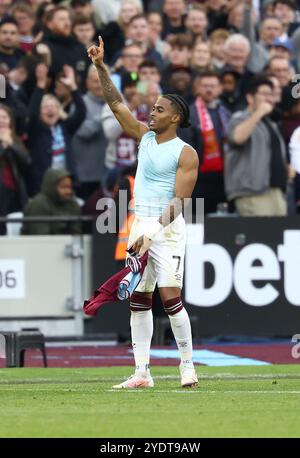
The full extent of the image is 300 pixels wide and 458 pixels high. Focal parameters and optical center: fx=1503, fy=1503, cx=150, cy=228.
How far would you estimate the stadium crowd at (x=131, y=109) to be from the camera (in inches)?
761

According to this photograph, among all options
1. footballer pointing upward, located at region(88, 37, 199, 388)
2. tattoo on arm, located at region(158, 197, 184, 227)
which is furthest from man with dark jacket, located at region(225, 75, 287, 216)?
tattoo on arm, located at region(158, 197, 184, 227)

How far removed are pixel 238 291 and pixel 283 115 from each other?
2.77 meters

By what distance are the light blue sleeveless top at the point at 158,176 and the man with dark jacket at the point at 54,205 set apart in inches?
256

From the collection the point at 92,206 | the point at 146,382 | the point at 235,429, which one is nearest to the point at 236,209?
the point at 92,206

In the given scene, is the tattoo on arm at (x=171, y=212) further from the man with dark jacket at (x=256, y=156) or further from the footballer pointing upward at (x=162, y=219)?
the man with dark jacket at (x=256, y=156)

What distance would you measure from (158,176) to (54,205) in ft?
23.3

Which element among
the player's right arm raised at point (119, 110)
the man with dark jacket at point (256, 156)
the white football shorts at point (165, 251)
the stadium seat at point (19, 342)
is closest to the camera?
the white football shorts at point (165, 251)

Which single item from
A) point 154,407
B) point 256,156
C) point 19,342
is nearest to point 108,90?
point 154,407

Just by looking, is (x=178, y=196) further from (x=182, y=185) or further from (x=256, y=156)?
(x=256, y=156)

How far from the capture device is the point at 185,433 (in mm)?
9117

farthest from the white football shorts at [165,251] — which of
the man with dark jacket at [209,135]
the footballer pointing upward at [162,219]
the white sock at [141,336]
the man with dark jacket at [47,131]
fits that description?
the man with dark jacket at [47,131]

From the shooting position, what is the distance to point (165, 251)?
12.3 meters

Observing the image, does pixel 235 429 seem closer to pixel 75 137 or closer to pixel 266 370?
pixel 266 370

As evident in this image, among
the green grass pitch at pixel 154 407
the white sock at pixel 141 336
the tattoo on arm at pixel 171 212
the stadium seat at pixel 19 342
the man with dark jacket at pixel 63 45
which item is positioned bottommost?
the green grass pitch at pixel 154 407
